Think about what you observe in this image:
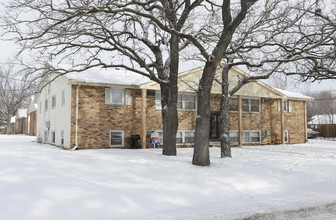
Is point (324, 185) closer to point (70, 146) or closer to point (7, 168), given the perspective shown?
point (7, 168)

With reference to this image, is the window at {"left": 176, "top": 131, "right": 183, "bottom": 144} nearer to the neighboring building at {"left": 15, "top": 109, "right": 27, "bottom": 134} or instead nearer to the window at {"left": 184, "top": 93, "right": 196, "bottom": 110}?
the window at {"left": 184, "top": 93, "right": 196, "bottom": 110}

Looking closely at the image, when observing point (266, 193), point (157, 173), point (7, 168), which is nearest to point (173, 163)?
point (157, 173)

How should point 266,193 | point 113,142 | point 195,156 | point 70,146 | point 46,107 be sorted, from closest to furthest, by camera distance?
1. point 266,193
2. point 195,156
3. point 70,146
4. point 113,142
5. point 46,107

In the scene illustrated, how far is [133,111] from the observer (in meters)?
17.2

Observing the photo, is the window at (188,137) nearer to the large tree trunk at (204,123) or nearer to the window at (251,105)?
the window at (251,105)

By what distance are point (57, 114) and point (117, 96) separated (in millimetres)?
4686

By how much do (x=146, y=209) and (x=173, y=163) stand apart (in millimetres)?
4487

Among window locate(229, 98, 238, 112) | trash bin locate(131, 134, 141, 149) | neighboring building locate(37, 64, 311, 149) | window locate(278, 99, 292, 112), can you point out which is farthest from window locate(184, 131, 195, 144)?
window locate(278, 99, 292, 112)

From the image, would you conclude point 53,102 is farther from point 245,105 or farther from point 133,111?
point 245,105

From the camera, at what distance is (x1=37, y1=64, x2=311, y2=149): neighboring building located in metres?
15.7

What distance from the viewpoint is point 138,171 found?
845 centimetres

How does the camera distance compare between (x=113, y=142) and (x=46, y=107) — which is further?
(x=46, y=107)

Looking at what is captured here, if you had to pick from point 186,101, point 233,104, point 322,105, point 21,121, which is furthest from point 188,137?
point 322,105

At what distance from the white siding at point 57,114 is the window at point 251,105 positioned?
13.4 meters
